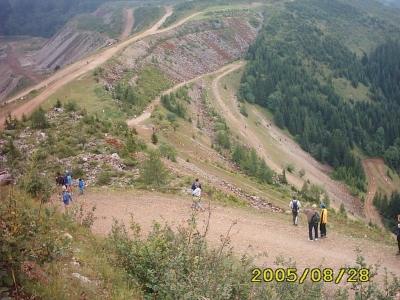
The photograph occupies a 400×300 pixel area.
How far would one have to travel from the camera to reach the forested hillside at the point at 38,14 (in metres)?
134

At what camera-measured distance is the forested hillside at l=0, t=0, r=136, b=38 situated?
5276 inches

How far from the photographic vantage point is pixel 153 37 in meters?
63.2

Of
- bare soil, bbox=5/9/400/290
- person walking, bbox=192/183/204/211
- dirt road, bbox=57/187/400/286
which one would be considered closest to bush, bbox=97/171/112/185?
dirt road, bbox=57/187/400/286

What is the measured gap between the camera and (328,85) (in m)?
84.2

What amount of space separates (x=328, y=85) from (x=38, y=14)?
12388cm

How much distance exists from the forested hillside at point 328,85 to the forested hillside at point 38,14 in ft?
271

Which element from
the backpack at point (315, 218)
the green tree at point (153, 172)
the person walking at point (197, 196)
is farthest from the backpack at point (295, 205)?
the green tree at point (153, 172)

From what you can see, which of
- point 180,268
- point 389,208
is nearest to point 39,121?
point 180,268

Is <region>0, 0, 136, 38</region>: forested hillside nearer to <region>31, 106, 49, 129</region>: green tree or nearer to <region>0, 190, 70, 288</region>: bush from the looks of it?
<region>31, 106, 49, 129</region>: green tree

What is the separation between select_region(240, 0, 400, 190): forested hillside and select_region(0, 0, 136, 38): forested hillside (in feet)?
271

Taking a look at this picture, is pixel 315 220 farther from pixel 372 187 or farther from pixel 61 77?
pixel 372 187

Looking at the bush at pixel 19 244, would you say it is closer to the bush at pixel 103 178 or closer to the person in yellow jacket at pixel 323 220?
the person in yellow jacket at pixel 323 220

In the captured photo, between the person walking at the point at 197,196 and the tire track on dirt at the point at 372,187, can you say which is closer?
the person walking at the point at 197,196

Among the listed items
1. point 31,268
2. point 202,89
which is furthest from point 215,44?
point 31,268
